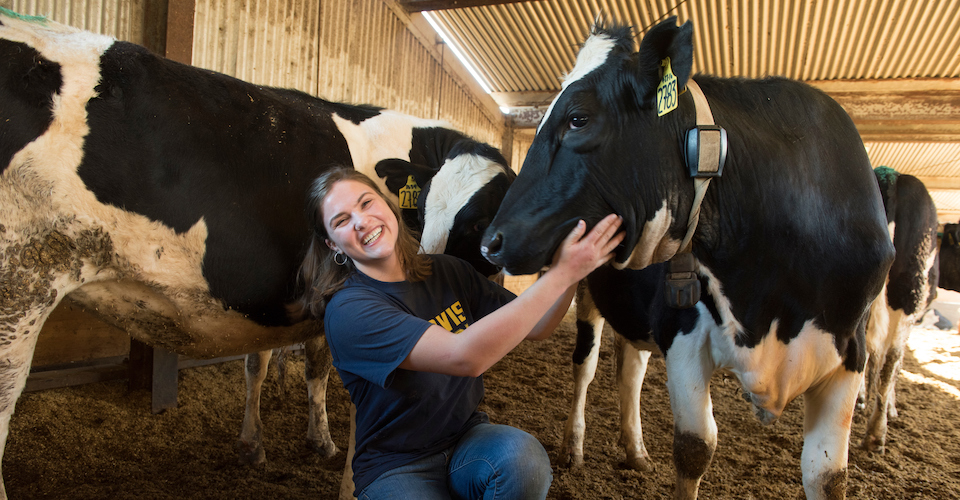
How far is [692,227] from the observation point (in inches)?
57.6

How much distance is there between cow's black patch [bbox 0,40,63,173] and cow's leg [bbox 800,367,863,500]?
2.60 meters

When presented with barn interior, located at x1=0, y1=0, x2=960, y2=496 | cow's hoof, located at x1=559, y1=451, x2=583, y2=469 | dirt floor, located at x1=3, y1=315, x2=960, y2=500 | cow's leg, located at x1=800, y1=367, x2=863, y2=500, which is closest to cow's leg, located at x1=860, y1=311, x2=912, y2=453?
dirt floor, located at x1=3, y1=315, x2=960, y2=500

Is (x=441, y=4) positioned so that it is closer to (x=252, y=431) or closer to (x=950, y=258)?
(x=252, y=431)

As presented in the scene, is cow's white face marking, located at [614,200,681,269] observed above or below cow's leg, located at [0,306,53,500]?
above

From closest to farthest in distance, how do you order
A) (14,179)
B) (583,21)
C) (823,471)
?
(14,179) → (823,471) → (583,21)

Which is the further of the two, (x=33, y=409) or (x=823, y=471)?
(x=33, y=409)

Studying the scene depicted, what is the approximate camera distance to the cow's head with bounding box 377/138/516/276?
2.32 m

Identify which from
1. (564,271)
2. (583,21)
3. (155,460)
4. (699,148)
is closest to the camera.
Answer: (564,271)

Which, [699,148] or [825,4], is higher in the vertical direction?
[825,4]

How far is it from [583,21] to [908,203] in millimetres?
4164

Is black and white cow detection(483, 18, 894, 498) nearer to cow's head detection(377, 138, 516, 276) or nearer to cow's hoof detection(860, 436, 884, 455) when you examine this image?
cow's head detection(377, 138, 516, 276)

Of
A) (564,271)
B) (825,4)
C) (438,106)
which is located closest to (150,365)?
(564,271)

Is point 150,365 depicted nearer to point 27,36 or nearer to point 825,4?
point 27,36

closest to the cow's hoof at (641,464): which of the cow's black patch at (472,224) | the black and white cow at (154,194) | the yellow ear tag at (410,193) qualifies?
the cow's black patch at (472,224)
